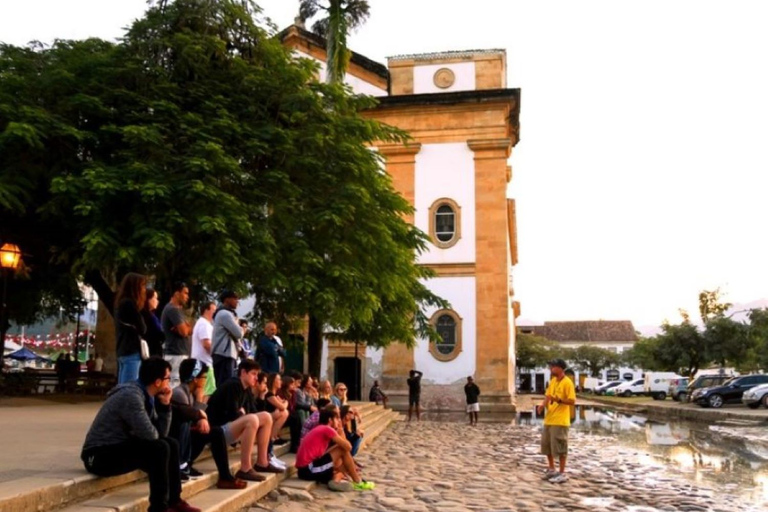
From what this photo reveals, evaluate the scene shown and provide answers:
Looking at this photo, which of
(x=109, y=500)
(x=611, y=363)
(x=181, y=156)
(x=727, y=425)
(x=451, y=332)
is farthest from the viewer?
(x=611, y=363)

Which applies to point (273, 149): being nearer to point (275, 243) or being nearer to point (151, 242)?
point (275, 243)

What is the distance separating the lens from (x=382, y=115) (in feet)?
105

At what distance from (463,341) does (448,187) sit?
21.1ft

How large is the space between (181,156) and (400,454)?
6.89 metres

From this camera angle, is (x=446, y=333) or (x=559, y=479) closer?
(x=559, y=479)

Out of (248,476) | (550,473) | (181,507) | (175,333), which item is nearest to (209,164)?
(175,333)

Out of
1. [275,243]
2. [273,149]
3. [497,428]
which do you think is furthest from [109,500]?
[497,428]

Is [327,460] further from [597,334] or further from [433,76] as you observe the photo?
[597,334]

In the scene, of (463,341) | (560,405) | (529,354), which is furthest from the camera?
(529,354)

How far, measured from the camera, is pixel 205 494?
717 centimetres

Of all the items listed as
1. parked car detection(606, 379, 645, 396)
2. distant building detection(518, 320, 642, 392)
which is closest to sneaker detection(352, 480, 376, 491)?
parked car detection(606, 379, 645, 396)

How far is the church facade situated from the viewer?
29859 mm

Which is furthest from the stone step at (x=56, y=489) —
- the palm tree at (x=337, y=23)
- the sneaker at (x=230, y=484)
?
the palm tree at (x=337, y=23)

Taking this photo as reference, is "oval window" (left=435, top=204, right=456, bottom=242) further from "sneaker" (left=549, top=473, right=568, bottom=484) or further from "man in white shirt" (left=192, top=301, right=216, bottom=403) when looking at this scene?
"man in white shirt" (left=192, top=301, right=216, bottom=403)
